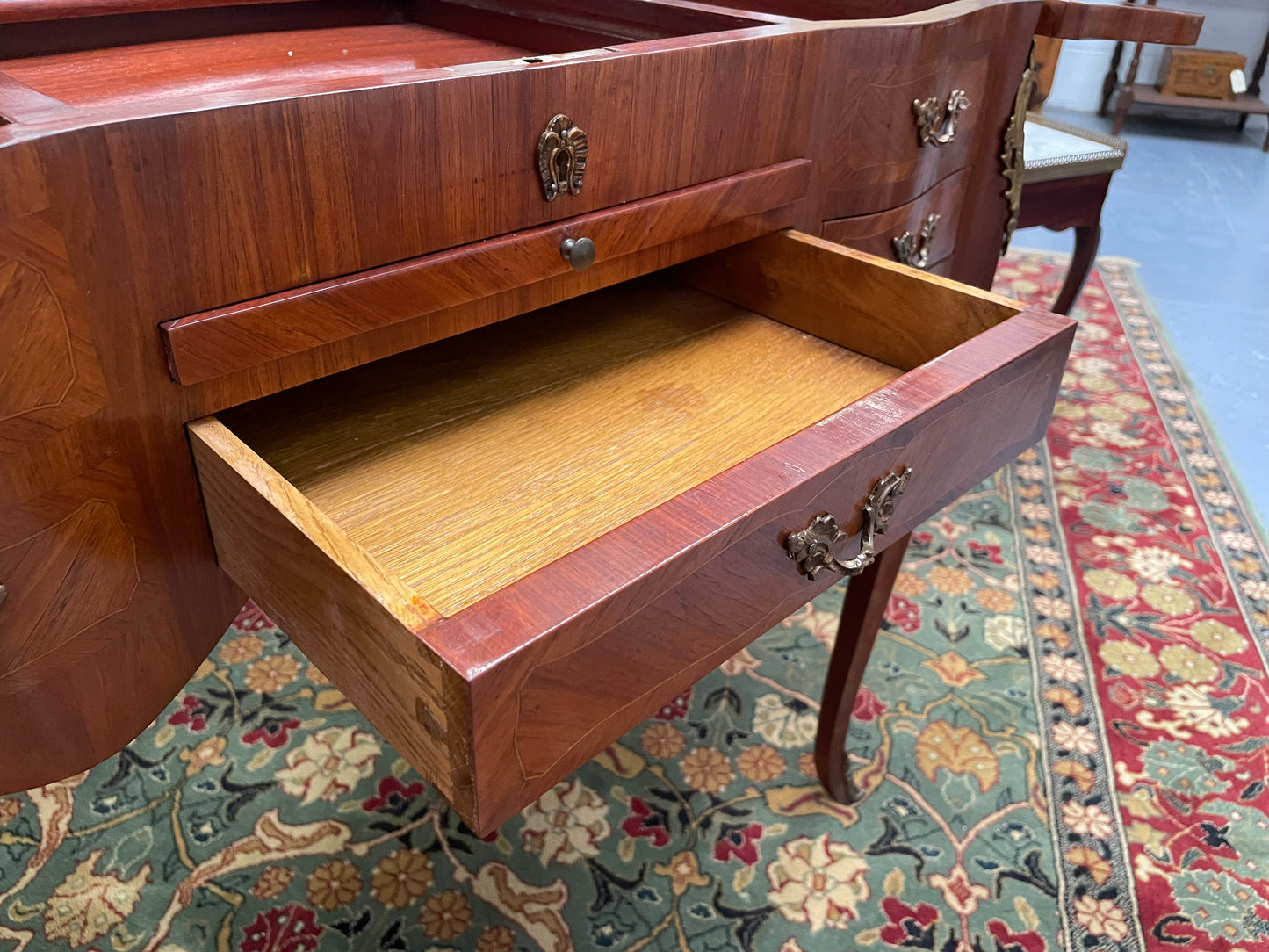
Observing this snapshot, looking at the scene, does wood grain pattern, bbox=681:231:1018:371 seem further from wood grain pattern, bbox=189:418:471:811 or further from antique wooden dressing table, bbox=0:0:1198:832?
wood grain pattern, bbox=189:418:471:811

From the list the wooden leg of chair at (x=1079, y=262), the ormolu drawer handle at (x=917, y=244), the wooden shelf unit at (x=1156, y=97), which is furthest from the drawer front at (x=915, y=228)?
the wooden shelf unit at (x=1156, y=97)

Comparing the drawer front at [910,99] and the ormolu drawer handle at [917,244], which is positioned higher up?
the drawer front at [910,99]

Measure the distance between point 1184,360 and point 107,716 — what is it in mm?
1918

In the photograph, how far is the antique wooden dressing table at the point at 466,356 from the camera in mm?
404

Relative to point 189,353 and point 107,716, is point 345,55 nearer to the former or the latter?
point 189,353

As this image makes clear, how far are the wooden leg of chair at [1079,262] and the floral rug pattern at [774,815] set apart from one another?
1.98 ft

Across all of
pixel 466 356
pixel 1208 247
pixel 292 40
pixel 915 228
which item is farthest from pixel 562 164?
pixel 1208 247

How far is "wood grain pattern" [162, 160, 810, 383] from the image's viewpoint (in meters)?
0.46

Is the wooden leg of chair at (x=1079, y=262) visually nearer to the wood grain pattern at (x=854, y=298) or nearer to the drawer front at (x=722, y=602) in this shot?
the wood grain pattern at (x=854, y=298)

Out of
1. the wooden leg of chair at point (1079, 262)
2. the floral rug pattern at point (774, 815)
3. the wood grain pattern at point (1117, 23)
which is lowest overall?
the floral rug pattern at point (774, 815)

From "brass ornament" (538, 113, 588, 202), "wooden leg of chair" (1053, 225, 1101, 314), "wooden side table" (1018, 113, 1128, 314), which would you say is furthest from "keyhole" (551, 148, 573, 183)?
"wooden leg of chair" (1053, 225, 1101, 314)

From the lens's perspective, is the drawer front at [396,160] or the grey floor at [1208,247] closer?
the drawer front at [396,160]

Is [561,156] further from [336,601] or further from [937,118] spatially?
[937,118]

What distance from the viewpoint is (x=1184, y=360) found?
184cm
